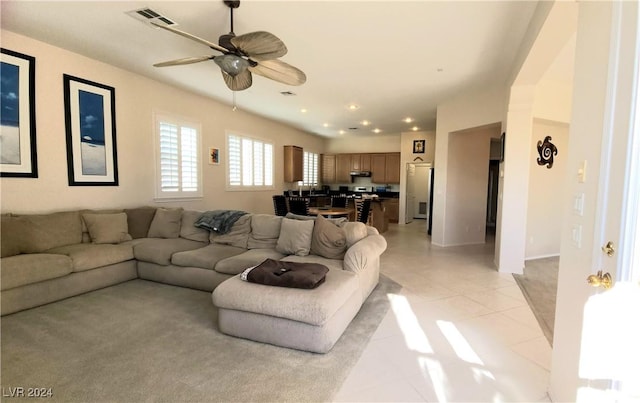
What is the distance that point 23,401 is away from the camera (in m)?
1.72

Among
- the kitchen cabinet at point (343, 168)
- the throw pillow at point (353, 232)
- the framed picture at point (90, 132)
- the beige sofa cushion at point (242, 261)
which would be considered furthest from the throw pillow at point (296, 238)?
the kitchen cabinet at point (343, 168)

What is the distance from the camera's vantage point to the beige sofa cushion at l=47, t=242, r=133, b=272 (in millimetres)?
3273

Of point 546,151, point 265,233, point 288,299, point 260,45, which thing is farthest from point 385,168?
point 288,299

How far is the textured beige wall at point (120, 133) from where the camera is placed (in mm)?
3518

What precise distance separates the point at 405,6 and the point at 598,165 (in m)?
2.14

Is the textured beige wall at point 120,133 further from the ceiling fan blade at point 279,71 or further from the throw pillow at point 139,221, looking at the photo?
the ceiling fan blade at point 279,71

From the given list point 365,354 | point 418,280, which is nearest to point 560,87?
point 418,280

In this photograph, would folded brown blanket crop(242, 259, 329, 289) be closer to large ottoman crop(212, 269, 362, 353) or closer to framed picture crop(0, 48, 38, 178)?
large ottoman crop(212, 269, 362, 353)

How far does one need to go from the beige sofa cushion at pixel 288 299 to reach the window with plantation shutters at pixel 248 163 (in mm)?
4354

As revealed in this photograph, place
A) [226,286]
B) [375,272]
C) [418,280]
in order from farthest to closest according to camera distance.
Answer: [418,280]
[375,272]
[226,286]

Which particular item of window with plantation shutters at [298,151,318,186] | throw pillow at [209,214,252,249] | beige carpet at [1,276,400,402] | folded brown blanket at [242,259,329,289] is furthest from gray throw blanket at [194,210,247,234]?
window with plantation shutters at [298,151,318,186]

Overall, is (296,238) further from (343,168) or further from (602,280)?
(343,168)

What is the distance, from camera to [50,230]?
136 inches

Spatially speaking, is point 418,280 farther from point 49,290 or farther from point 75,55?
point 75,55
